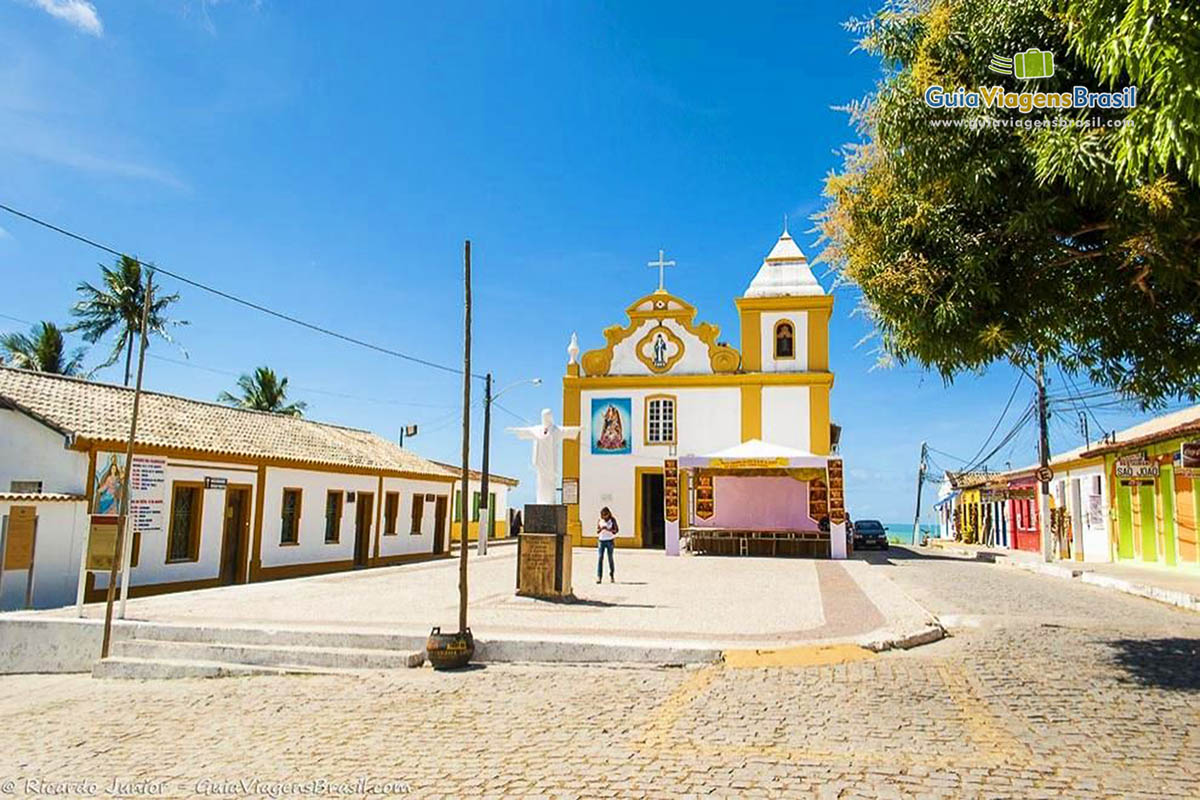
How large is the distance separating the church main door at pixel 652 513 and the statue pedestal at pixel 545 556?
14743mm

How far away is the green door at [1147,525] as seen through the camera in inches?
821

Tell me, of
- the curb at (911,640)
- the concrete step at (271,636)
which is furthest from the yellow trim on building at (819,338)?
the concrete step at (271,636)

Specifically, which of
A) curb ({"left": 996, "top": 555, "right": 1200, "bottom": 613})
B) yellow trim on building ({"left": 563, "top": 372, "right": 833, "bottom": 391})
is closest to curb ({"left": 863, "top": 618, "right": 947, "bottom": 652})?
curb ({"left": 996, "top": 555, "right": 1200, "bottom": 613})

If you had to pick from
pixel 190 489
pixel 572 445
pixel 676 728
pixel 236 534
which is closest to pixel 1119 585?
pixel 676 728

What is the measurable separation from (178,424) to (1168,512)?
75.8 feet

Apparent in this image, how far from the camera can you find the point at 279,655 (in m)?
9.08

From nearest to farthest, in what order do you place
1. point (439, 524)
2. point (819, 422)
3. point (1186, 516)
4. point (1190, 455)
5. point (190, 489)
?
point (190, 489)
point (1190, 455)
point (1186, 516)
point (439, 524)
point (819, 422)

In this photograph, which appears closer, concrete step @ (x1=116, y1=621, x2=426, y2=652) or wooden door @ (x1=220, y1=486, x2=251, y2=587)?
concrete step @ (x1=116, y1=621, x2=426, y2=652)

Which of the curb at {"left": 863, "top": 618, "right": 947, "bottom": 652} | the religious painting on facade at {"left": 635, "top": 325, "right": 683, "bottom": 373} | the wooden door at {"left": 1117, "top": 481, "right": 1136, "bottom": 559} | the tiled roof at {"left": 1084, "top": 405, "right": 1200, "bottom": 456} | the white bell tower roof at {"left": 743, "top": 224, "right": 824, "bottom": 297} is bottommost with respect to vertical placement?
the curb at {"left": 863, "top": 618, "right": 947, "bottom": 652}

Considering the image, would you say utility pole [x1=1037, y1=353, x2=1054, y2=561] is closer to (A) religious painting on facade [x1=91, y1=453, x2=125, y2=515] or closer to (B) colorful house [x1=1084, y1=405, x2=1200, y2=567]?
(B) colorful house [x1=1084, y1=405, x2=1200, y2=567]

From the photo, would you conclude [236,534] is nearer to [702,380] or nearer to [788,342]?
[702,380]

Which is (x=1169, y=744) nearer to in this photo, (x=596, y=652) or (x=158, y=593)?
(x=596, y=652)

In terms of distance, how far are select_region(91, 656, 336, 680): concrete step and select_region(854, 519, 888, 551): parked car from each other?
26562mm

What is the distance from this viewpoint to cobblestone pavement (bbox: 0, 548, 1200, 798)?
487 cm
